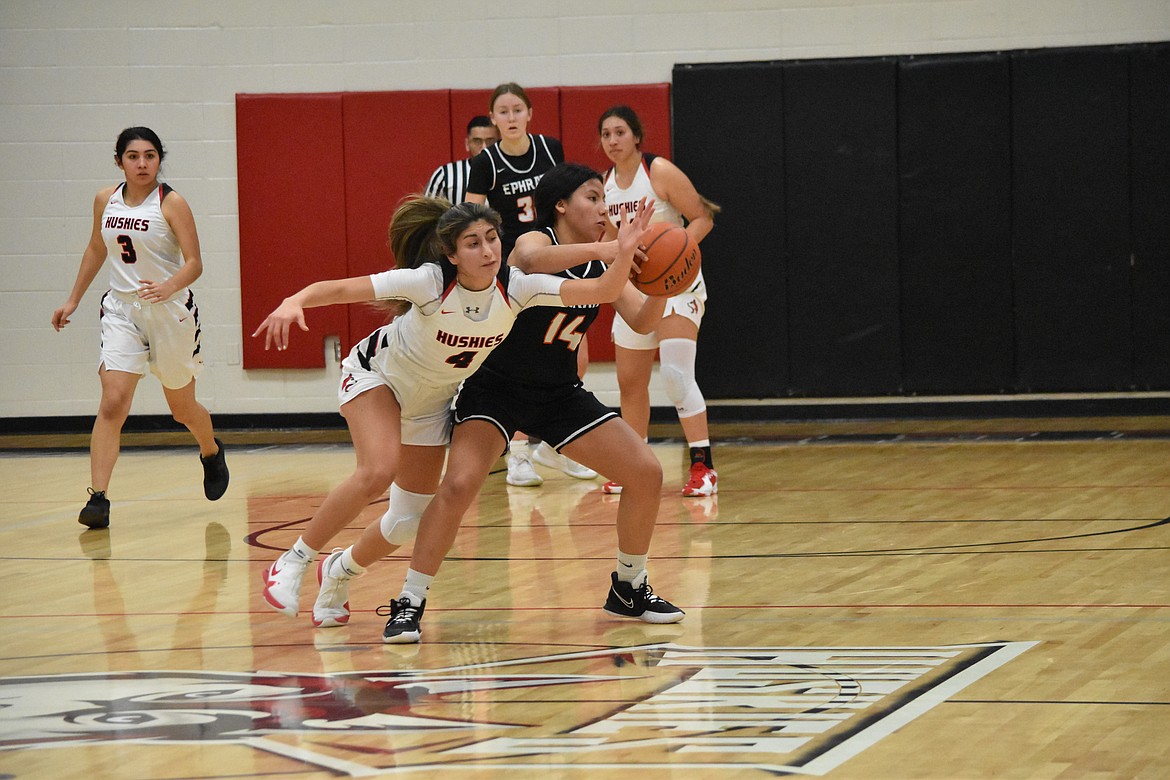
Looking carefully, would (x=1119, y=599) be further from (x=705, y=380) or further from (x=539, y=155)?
(x=705, y=380)

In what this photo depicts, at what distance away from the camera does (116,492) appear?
8.02 meters

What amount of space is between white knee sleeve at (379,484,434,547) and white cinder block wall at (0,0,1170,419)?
5937 mm

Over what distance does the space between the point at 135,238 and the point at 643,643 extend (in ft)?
12.7

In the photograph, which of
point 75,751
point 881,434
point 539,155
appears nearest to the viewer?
point 75,751

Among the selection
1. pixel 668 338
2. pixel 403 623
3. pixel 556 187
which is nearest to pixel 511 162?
pixel 668 338

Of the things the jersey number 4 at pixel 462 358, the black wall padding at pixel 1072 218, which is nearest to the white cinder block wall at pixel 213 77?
the black wall padding at pixel 1072 218

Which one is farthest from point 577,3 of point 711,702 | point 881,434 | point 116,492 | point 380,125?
point 711,702

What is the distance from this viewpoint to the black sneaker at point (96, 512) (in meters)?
6.75

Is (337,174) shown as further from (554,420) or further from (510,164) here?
(554,420)

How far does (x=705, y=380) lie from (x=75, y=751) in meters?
7.25

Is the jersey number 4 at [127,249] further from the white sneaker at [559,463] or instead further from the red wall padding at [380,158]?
the red wall padding at [380,158]

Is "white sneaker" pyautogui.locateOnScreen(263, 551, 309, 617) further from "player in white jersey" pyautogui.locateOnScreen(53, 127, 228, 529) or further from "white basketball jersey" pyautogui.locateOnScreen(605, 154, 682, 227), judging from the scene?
"white basketball jersey" pyautogui.locateOnScreen(605, 154, 682, 227)

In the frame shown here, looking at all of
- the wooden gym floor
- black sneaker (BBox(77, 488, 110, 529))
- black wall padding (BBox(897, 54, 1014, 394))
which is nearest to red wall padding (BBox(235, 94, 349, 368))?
the wooden gym floor

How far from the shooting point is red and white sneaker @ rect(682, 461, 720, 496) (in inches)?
283
